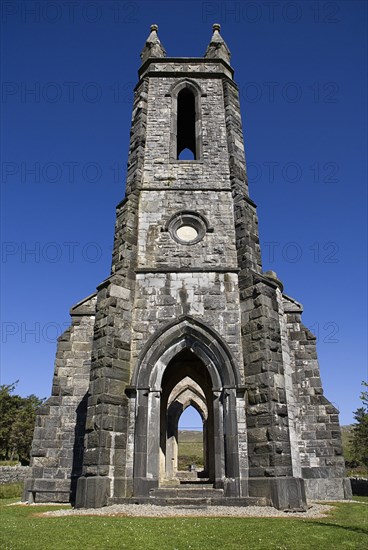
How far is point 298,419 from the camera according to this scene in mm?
13406

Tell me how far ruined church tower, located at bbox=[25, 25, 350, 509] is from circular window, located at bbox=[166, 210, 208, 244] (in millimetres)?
41

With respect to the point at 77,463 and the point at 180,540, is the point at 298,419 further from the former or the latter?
the point at 180,540

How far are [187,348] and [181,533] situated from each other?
564 cm

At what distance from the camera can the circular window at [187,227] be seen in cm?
1331

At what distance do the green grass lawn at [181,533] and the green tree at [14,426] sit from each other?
3105 centimetres

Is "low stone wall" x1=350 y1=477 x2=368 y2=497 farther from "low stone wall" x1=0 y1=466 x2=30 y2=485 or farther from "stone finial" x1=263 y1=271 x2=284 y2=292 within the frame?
"low stone wall" x1=0 y1=466 x2=30 y2=485

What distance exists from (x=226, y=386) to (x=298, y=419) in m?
3.92

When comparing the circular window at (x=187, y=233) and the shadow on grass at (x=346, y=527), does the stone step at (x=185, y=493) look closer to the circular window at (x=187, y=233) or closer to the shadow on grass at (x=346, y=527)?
the shadow on grass at (x=346, y=527)

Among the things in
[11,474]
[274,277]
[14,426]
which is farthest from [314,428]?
[14,426]

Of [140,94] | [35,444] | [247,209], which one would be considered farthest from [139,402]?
[140,94]

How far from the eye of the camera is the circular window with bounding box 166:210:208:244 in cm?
1331

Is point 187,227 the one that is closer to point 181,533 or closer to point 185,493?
point 185,493

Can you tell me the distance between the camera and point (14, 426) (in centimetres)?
3612

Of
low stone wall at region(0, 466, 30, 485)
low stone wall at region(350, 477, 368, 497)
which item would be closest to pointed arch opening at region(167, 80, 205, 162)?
low stone wall at region(350, 477, 368, 497)
